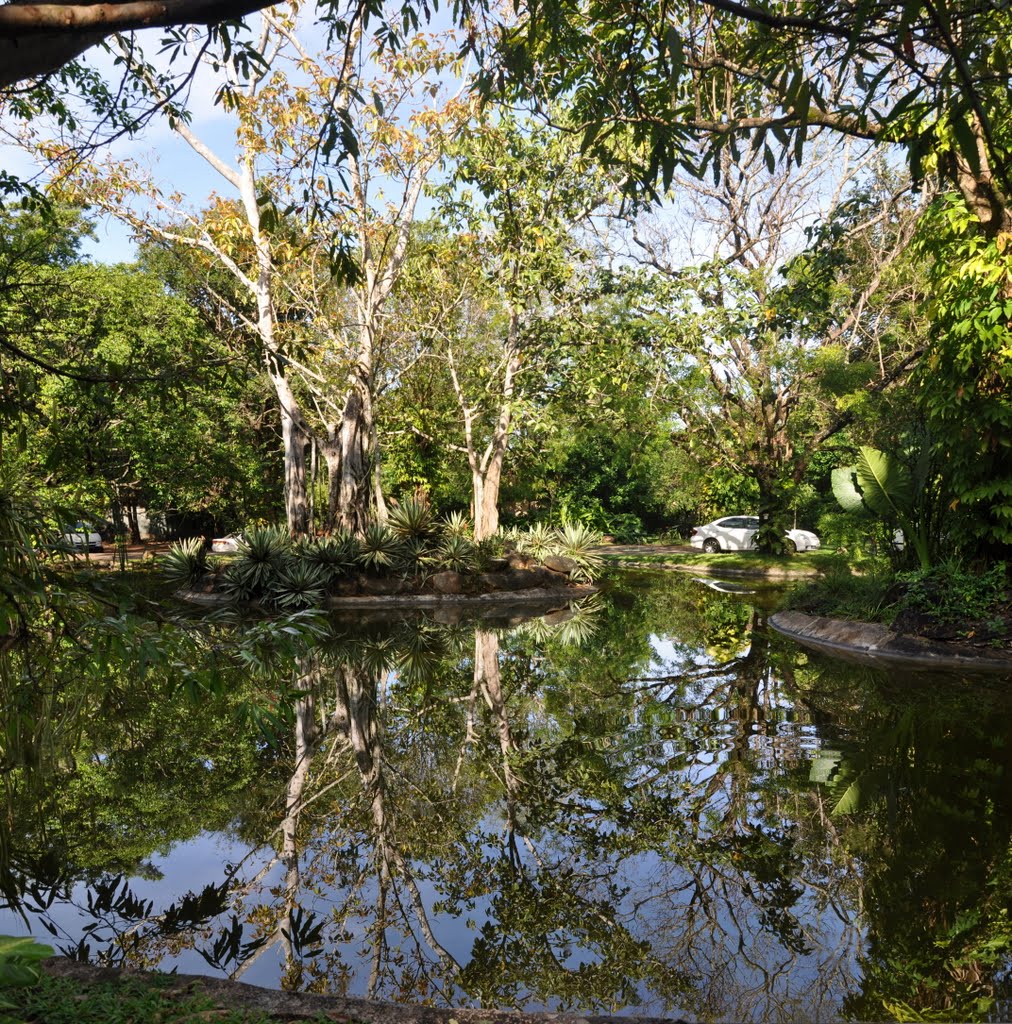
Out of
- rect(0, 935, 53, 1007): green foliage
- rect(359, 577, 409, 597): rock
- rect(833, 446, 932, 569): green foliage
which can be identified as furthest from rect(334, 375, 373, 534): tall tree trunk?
rect(0, 935, 53, 1007): green foliage

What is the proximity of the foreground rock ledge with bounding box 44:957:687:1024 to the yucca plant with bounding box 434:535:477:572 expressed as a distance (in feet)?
48.3

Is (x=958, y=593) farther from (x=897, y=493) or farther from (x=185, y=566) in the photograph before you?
(x=185, y=566)

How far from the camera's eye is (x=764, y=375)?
22.8 m

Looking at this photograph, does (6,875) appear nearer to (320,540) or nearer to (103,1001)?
(103,1001)

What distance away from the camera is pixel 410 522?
18422 millimetres

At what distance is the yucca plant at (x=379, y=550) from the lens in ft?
56.9

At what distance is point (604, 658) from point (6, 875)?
793 centimetres

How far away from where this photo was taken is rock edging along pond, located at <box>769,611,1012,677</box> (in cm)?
982

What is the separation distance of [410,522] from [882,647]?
10449 mm

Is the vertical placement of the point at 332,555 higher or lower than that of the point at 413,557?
higher

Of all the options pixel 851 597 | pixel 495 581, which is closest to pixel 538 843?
pixel 851 597

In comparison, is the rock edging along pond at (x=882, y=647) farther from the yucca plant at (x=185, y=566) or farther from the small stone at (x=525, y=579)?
the yucca plant at (x=185, y=566)

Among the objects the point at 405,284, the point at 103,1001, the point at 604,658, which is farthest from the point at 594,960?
the point at 405,284

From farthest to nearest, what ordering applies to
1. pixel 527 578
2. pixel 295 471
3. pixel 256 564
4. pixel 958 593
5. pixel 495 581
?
pixel 295 471
pixel 527 578
pixel 495 581
pixel 256 564
pixel 958 593
